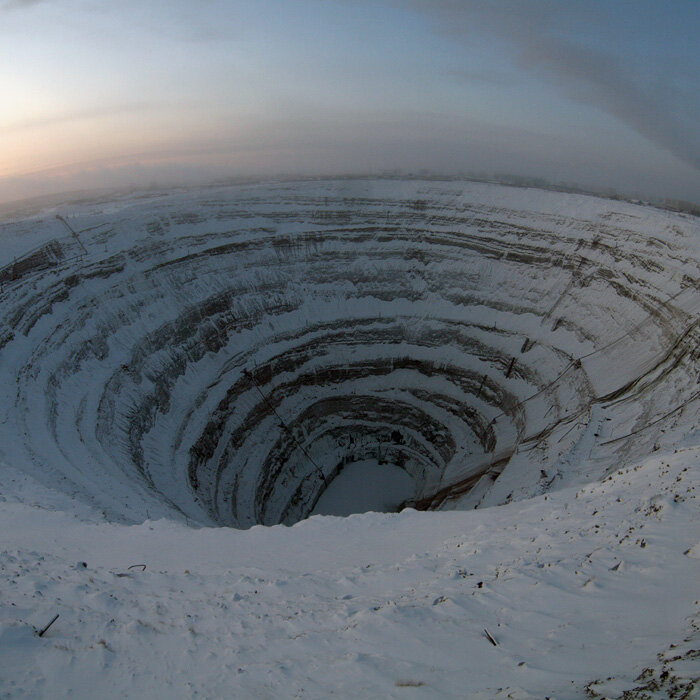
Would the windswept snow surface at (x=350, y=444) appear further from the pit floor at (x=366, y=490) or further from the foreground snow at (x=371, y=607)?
the pit floor at (x=366, y=490)

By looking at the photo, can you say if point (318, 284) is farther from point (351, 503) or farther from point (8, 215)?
point (8, 215)

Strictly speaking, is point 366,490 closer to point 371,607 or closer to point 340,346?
point 340,346

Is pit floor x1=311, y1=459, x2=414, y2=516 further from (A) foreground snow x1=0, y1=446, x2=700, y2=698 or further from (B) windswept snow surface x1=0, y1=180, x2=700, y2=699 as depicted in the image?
(A) foreground snow x1=0, y1=446, x2=700, y2=698

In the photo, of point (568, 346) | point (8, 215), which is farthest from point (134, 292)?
point (568, 346)

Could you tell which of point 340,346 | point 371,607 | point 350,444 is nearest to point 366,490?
point 350,444

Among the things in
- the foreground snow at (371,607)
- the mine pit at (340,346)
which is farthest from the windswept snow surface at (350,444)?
the mine pit at (340,346)
